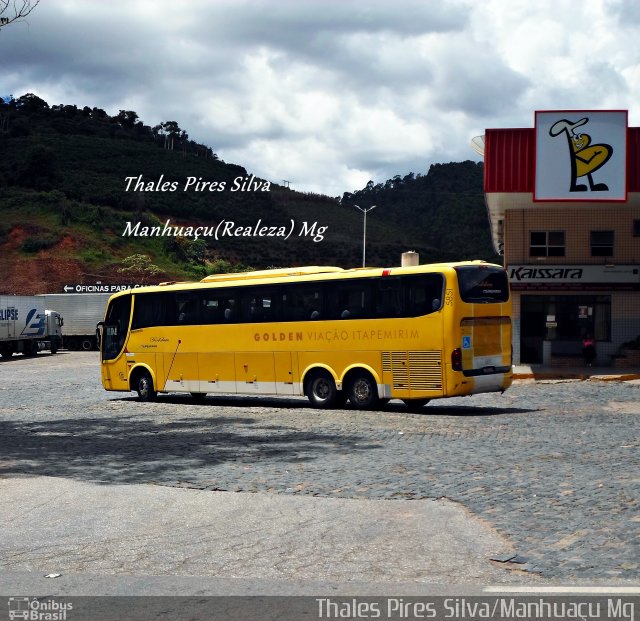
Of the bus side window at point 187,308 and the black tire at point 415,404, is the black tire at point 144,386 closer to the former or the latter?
→ the bus side window at point 187,308

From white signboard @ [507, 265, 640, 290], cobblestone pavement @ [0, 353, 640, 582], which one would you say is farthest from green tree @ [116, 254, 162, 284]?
cobblestone pavement @ [0, 353, 640, 582]

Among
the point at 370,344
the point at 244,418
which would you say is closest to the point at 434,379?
the point at 370,344

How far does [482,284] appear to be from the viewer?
21625mm

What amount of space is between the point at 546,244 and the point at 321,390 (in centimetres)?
1531

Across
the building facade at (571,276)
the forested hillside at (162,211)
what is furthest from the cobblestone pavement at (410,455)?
the forested hillside at (162,211)

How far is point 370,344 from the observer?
73.5ft

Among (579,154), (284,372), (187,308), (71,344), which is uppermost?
(579,154)

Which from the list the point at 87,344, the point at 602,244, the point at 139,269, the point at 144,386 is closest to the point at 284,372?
the point at 144,386

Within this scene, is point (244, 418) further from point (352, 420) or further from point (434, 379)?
point (434, 379)

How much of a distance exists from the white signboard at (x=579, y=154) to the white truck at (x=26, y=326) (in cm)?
3144

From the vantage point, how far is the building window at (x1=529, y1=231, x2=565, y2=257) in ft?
117

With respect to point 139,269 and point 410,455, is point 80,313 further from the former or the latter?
point 410,455

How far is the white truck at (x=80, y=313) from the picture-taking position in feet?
Answer: 201
